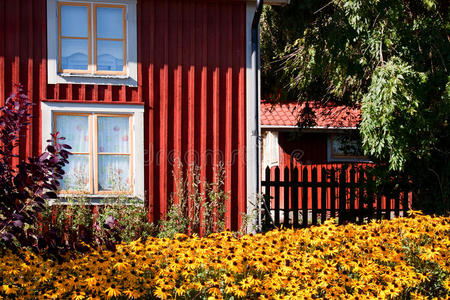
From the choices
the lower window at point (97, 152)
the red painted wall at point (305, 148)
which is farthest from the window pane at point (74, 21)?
the red painted wall at point (305, 148)

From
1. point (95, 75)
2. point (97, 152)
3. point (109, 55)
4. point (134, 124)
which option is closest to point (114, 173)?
point (97, 152)

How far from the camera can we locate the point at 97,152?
297 inches

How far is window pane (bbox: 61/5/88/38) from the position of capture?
24.9ft

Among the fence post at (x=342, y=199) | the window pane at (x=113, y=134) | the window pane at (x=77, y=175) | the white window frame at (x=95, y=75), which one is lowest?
the fence post at (x=342, y=199)

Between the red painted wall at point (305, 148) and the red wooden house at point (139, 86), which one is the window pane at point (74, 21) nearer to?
the red wooden house at point (139, 86)

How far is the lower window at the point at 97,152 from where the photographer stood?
24.4 feet

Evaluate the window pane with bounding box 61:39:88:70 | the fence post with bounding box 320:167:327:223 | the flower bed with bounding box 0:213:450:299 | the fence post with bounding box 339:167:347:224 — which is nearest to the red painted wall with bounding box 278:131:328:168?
the fence post with bounding box 320:167:327:223

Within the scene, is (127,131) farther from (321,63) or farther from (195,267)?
(195,267)

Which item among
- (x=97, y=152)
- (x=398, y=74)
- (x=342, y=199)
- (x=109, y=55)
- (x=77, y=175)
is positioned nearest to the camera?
(x=398, y=74)

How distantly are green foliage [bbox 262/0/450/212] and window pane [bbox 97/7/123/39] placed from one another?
326cm

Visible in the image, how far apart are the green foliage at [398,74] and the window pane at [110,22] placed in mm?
3255

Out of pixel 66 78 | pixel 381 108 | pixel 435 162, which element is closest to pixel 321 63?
pixel 381 108

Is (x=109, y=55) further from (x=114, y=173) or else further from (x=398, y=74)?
(x=398, y=74)

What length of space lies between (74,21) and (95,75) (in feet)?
2.99
